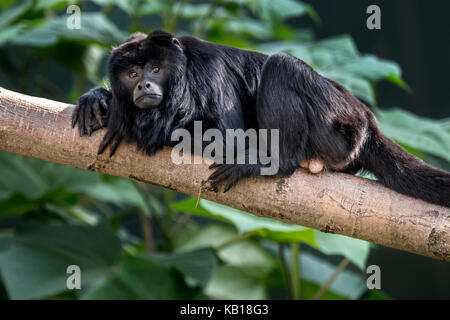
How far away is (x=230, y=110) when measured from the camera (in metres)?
2.23

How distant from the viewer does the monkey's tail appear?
1958 millimetres

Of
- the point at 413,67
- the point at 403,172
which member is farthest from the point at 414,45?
the point at 403,172

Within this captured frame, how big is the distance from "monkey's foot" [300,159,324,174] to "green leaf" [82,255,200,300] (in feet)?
3.92

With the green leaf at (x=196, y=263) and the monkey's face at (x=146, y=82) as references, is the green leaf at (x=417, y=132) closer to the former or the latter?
the green leaf at (x=196, y=263)

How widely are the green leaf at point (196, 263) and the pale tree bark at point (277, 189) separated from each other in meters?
0.97

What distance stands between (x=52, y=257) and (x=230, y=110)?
1559 mm

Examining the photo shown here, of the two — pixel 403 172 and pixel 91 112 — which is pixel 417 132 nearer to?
pixel 403 172

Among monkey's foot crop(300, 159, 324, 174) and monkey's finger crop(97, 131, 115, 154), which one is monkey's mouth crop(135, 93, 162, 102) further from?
monkey's foot crop(300, 159, 324, 174)

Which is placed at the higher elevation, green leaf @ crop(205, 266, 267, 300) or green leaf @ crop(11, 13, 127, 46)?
green leaf @ crop(11, 13, 127, 46)

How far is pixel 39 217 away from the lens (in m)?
3.71

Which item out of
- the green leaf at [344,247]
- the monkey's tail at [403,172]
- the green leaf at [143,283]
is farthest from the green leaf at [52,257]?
the monkey's tail at [403,172]

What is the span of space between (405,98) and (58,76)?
12.1ft

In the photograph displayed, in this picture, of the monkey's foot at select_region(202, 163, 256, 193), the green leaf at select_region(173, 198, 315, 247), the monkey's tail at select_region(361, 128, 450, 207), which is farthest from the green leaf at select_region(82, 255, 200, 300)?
the monkey's tail at select_region(361, 128, 450, 207)

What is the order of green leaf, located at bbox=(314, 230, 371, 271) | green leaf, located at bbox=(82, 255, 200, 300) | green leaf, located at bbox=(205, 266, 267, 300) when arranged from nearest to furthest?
1. green leaf, located at bbox=(314, 230, 371, 271)
2. green leaf, located at bbox=(82, 255, 200, 300)
3. green leaf, located at bbox=(205, 266, 267, 300)
